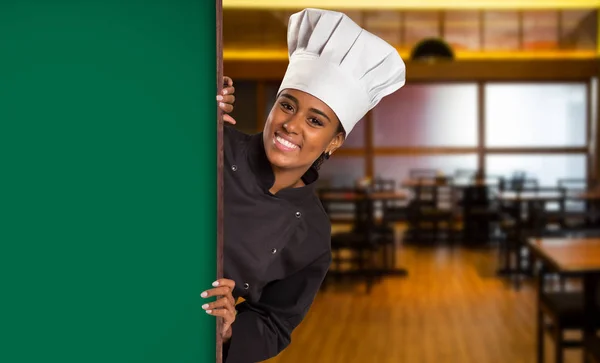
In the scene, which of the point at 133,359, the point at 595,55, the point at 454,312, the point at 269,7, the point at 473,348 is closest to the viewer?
the point at 133,359

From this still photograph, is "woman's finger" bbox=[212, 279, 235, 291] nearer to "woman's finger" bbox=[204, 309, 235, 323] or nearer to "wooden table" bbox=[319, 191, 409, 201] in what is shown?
"woman's finger" bbox=[204, 309, 235, 323]

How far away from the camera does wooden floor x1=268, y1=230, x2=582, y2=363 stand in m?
3.94

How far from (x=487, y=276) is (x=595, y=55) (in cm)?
389

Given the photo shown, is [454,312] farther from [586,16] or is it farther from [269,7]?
[586,16]

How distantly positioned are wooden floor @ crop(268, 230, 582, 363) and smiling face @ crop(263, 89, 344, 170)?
9.46 ft

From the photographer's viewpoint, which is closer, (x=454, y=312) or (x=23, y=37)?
(x=23, y=37)

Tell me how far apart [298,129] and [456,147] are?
788cm

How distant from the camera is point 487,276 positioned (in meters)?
6.00

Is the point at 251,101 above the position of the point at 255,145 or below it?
above

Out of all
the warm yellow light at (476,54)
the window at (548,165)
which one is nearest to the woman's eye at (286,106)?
the warm yellow light at (476,54)

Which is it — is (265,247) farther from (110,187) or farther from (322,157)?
(110,187)

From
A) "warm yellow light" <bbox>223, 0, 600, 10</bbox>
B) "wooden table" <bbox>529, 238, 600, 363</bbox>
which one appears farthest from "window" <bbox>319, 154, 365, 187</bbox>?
"wooden table" <bbox>529, 238, 600, 363</bbox>

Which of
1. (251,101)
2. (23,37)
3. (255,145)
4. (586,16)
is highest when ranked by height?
(586,16)

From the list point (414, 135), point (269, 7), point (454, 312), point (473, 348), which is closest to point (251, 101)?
point (269, 7)
